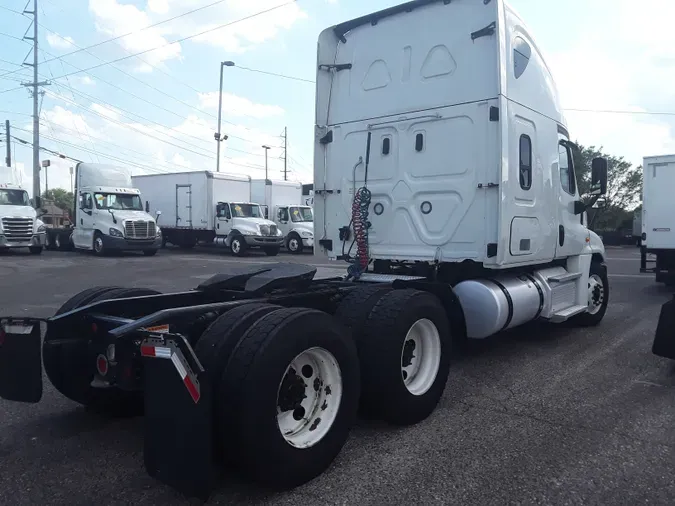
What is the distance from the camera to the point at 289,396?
3.34 m

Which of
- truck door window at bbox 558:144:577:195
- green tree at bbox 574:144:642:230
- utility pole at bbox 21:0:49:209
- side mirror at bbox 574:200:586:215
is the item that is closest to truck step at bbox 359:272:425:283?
truck door window at bbox 558:144:577:195

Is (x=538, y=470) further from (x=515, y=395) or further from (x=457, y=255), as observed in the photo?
(x=457, y=255)

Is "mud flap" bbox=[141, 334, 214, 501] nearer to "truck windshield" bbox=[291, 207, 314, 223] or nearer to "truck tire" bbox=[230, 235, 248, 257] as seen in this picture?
"truck tire" bbox=[230, 235, 248, 257]

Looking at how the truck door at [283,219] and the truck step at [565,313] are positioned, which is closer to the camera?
the truck step at [565,313]

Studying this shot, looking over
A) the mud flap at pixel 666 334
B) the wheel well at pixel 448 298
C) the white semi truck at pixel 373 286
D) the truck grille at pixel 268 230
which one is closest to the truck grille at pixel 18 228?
the truck grille at pixel 268 230

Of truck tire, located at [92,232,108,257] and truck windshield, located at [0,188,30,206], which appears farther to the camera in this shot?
truck tire, located at [92,232,108,257]

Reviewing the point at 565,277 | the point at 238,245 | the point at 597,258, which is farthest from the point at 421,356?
the point at 238,245

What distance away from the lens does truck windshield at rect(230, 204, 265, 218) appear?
24.9 meters

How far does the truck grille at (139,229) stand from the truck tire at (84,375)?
18.3m

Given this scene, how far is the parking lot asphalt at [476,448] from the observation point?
10.3 feet

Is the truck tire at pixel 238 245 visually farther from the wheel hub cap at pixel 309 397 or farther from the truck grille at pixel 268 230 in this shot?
the wheel hub cap at pixel 309 397

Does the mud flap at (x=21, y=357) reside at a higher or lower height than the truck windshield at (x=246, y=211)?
lower

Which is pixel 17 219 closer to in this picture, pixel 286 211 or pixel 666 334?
pixel 286 211

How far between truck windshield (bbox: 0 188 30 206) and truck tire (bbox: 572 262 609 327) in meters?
21.7
